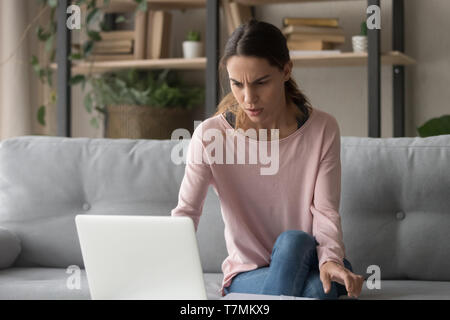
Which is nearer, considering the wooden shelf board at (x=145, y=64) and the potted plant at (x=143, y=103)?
the wooden shelf board at (x=145, y=64)

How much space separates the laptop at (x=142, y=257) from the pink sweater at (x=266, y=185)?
35cm

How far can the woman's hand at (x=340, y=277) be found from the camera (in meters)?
1.19

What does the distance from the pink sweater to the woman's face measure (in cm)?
11

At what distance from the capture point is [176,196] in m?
1.81

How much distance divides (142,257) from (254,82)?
1.61 feet

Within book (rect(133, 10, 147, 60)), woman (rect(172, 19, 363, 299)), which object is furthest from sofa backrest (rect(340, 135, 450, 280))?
book (rect(133, 10, 147, 60))

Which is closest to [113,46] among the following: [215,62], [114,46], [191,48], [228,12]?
[114,46]

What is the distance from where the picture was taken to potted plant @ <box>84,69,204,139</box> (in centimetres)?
276

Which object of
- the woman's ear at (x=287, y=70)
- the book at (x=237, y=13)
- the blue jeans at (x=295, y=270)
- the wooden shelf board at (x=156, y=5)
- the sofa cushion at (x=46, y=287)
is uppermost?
the wooden shelf board at (x=156, y=5)

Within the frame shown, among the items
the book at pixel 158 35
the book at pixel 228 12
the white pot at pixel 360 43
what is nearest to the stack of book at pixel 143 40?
the book at pixel 158 35

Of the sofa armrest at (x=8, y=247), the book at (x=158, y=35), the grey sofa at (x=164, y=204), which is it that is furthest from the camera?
the book at (x=158, y=35)

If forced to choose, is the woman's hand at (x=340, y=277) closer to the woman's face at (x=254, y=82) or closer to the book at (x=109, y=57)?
the woman's face at (x=254, y=82)
